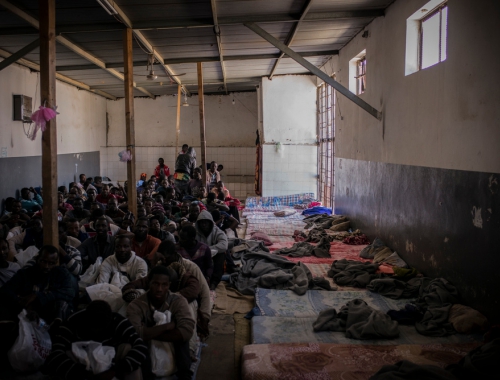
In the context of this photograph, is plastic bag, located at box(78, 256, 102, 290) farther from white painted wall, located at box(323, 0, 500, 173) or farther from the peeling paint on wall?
white painted wall, located at box(323, 0, 500, 173)

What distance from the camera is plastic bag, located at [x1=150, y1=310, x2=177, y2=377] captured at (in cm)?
392

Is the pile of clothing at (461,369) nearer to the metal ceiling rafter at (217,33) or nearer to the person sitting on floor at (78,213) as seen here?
the metal ceiling rafter at (217,33)

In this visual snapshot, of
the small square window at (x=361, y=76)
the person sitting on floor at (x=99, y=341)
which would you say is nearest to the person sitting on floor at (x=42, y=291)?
the person sitting on floor at (x=99, y=341)

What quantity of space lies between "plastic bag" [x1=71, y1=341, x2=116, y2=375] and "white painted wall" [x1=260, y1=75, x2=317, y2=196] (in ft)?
40.8

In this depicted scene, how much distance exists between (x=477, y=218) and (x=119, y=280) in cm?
365

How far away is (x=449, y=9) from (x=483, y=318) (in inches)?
135

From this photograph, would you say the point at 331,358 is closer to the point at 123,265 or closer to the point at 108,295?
the point at 108,295

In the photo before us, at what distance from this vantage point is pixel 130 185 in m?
8.57

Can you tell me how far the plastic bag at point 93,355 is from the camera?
3.42 m

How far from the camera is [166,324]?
12.9ft

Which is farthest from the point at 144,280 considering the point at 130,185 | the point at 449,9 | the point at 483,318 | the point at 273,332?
the point at 449,9

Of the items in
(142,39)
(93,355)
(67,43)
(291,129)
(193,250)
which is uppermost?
(142,39)

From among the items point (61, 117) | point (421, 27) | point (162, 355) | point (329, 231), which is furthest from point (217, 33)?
point (61, 117)

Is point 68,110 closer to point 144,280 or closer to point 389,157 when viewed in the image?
point 389,157
